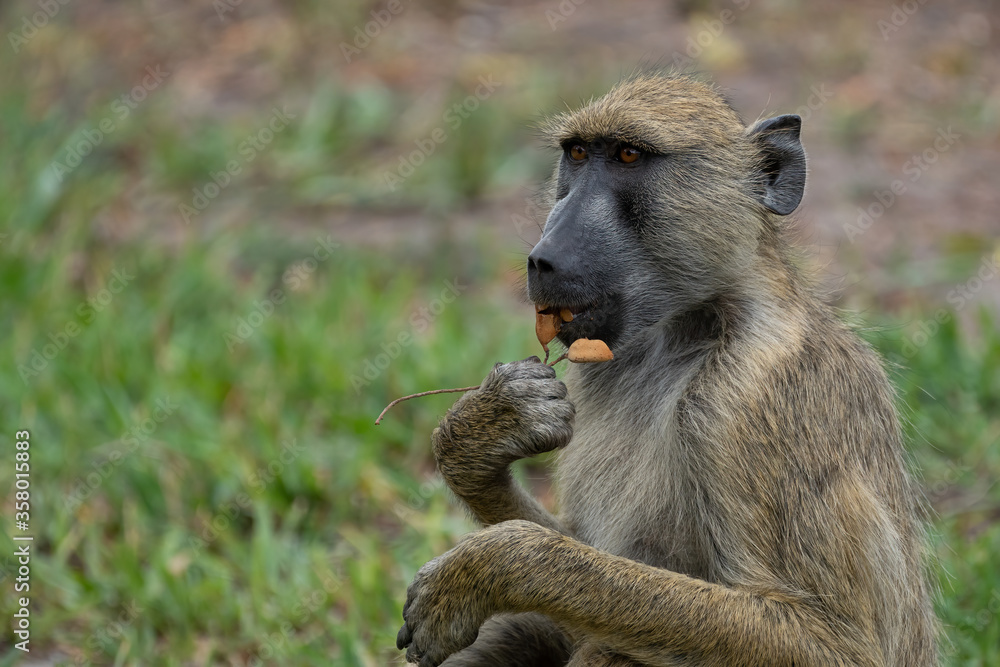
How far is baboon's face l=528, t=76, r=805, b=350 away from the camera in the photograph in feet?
10.7

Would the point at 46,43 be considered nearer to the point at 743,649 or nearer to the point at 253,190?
the point at 253,190

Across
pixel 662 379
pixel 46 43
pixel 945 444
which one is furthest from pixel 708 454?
pixel 46 43

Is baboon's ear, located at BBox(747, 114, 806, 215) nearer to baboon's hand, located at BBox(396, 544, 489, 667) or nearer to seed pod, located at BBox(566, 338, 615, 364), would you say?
seed pod, located at BBox(566, 338, 615, 364)

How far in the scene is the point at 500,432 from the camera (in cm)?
323

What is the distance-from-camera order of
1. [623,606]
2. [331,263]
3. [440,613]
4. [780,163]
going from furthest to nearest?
[331,263] → [780,163] → [440,613] → [623,606]

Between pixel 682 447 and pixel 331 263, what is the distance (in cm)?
465

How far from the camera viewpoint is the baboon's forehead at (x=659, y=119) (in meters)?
3.34

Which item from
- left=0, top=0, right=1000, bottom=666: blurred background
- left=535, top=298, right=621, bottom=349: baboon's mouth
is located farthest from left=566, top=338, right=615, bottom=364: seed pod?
left=0, top=0, right=1000, bottom=666: blurred background

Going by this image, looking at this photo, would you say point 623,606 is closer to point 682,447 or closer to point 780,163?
point 682,447

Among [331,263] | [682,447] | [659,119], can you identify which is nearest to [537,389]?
[682,447]

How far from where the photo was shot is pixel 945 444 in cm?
553

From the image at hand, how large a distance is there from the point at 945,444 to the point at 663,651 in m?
3.03

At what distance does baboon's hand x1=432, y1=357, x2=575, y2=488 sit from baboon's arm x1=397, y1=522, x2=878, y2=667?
0.75ft

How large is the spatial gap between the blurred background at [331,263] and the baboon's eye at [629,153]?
1250mm
